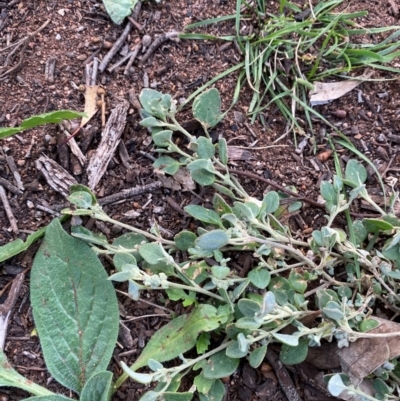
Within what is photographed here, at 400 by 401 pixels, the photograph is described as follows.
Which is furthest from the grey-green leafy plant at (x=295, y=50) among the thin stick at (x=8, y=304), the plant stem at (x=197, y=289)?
the thin stick at (x=8, y=304)

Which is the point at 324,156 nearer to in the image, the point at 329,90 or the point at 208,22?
the point at 329,90

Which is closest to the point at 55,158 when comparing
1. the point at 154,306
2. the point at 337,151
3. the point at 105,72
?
the point at 105,72

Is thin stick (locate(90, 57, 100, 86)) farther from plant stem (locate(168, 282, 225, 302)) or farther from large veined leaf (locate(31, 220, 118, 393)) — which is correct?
plant stem (locate(168, 282, 225, 302))

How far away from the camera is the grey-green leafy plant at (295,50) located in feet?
7.11

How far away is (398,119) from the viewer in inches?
86.4

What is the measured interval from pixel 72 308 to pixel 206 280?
1.56 feet

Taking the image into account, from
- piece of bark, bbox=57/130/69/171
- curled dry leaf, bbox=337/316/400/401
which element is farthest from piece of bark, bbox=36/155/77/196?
curled dry leaf, bbox=337/316/400/401

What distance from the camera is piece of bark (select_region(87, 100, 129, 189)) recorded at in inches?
80.0

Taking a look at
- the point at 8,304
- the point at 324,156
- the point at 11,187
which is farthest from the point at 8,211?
the point at 324,156

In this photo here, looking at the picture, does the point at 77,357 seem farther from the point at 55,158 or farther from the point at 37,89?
the point at 37,89

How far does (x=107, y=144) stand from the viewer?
2.05 m

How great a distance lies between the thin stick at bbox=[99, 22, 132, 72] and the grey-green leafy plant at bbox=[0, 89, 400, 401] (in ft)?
0.92

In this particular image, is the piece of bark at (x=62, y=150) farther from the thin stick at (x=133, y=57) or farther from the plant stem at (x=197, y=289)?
the plant stem at (x=197, y=289)

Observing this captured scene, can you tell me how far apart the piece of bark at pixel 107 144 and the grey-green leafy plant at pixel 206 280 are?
4.8 inches
